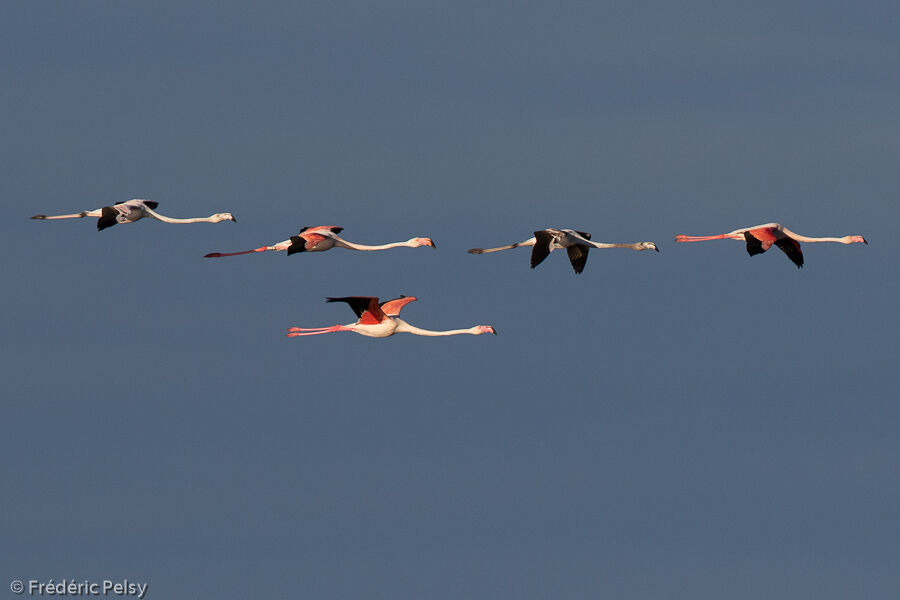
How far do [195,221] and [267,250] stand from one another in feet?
11.1

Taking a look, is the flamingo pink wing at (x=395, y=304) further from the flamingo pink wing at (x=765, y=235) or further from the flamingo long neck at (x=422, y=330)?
the flamingo pink wing at (x=765, y=235)

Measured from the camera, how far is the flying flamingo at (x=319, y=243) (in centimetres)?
8050

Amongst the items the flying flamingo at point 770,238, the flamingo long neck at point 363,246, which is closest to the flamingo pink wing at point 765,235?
the flying flamingo at point 770,238

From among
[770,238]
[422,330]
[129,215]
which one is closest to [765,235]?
[770,238]

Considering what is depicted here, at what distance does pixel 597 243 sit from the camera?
8212cm

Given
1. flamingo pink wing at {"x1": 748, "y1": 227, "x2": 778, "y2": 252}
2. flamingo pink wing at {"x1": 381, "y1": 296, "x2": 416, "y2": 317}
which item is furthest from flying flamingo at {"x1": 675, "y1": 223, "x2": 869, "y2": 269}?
flamingo pink wing at {"x1": 381, "y1": 296, "x2": 416, "y2": 317}

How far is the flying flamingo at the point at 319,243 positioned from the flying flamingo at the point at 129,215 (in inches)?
124

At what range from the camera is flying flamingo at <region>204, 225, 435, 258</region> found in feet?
264

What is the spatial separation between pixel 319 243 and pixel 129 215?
623 cm

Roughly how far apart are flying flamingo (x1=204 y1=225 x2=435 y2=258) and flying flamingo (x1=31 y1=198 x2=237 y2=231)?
124 inches

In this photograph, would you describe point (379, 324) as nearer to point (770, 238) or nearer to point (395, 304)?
point (395, 304)

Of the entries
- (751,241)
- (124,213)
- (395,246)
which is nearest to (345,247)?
(395,246)

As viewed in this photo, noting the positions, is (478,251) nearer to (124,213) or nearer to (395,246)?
(395,246)

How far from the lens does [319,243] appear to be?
81.2 meters
